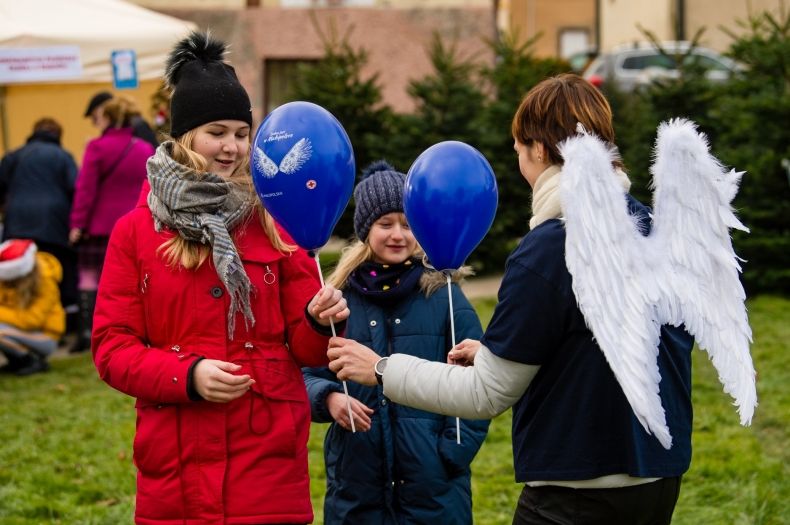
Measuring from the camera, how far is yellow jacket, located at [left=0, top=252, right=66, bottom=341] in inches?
325

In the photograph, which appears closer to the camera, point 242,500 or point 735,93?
point 242,500

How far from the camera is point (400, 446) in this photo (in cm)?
353

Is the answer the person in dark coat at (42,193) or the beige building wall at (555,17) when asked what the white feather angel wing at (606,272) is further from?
the beige building wall at (555,17)

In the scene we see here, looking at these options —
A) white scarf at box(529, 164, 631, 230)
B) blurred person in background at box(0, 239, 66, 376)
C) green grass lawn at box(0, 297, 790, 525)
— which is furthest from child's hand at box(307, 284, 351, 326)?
blurred person in background at box(0, 239, 66, 376)

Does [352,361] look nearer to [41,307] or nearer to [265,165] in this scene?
[265,165]

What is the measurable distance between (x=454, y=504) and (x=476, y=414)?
0.95 meters

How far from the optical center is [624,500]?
260cm

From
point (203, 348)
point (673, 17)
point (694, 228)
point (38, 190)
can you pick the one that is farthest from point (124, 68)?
point (673, 17)

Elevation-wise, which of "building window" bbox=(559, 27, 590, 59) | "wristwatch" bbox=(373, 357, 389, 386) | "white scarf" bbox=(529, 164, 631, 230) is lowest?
"wristwatch" bbox=(373, 357, 389, 386)

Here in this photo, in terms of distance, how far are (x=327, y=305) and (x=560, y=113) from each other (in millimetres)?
805

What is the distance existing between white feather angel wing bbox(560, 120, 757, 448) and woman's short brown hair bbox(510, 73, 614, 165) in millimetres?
132

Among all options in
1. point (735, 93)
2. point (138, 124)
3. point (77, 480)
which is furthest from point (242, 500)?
point (735, 93)

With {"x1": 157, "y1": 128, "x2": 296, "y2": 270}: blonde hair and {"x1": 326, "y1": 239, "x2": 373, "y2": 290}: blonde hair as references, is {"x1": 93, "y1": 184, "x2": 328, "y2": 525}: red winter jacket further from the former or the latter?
{"x1": 326, "y1": 239, "x2": 373, "y2": 290}: blonde hair

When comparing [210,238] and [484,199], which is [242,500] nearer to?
[210,238]
